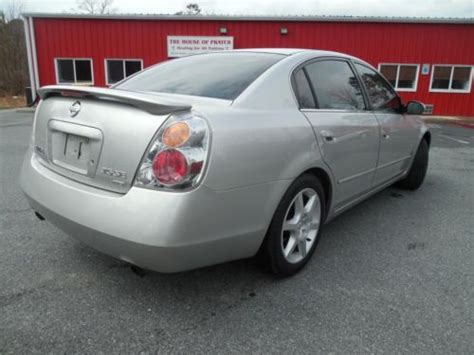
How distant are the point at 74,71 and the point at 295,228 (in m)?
16.9

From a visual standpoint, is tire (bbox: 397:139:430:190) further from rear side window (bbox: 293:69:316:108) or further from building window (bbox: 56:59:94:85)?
building window (bbox: 56:59:94:85)

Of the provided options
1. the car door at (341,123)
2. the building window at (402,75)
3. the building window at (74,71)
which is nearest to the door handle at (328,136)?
the car door at (341,123)

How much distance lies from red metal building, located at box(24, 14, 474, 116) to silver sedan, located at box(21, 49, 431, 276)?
13858 millimetres

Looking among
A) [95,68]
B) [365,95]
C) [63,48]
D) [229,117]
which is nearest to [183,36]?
[95,68]

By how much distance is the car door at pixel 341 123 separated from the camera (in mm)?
2535

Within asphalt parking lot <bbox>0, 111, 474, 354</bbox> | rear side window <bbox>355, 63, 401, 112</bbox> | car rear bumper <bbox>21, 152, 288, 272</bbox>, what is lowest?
asphalt parking lot <bbox>0, 111, 474, 354</bbox>

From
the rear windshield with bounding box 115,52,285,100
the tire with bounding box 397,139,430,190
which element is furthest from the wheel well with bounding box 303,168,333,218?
the tire with bounding box 397,139,430,190

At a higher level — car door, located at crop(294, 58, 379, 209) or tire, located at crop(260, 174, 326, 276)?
car door, located at crop(294, 58, 379, 209)

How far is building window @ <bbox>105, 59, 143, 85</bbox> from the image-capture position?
16.4 meters

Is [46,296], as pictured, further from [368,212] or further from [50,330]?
[368,212]

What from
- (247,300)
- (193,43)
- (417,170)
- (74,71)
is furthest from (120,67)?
(247,300)

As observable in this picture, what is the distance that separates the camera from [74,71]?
16.6 meters

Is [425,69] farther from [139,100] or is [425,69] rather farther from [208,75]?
[139,100]

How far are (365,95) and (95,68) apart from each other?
1560cm
